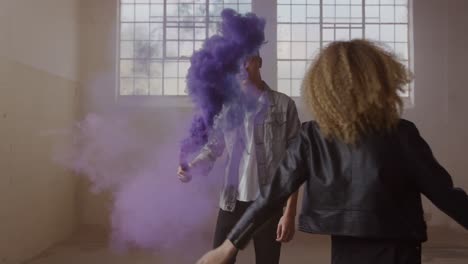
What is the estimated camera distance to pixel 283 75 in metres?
5.71

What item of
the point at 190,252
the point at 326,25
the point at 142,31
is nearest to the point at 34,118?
the point at 190,252

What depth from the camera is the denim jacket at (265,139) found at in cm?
210

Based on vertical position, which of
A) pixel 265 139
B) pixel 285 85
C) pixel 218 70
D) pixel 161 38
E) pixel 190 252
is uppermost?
pixel 161 38

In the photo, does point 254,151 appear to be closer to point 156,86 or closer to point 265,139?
point 265,139

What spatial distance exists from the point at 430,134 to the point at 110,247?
3769 millimetres

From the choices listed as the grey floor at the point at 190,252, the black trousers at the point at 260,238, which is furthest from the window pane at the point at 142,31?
the black trousers at the point at 260,238

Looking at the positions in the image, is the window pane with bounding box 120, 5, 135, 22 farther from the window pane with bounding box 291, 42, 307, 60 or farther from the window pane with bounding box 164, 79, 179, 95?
the window pane with bounding box 291, 42, 307, 60

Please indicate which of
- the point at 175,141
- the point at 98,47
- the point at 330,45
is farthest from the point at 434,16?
the point at 330,45

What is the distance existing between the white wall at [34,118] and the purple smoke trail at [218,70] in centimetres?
192

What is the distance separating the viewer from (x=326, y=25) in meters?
5.79

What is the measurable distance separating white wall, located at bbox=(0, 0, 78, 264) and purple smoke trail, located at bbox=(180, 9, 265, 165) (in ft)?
6.31

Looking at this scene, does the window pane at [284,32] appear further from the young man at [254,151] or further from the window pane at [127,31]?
the young man at [254,151]

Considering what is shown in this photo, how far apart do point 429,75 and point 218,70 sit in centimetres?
399

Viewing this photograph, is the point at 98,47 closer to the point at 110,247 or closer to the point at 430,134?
the point at 110,247
